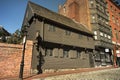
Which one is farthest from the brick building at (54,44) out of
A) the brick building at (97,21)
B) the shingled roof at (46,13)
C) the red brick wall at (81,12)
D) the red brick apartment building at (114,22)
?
the red brick apartment building at (114,22)

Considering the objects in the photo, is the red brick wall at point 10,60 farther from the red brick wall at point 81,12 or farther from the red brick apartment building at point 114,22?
the red brick apartment building at point 114,22

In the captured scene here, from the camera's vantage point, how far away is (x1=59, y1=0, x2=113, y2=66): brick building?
25.2m

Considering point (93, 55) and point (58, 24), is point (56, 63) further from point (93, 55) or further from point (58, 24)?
point (93, 55)

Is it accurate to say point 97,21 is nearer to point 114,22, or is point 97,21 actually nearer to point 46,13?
point 114,22

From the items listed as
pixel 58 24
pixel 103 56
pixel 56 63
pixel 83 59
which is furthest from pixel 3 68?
pixel 103 56

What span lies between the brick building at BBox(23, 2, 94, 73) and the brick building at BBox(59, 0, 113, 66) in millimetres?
3180

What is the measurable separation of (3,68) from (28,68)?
8.74 feet

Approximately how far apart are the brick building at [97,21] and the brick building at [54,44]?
3180mm

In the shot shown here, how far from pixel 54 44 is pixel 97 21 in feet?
44.0

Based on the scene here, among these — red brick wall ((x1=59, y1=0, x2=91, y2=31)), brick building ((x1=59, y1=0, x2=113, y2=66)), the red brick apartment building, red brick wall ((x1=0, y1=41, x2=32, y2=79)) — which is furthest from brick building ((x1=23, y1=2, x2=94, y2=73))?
the red brick apartment building

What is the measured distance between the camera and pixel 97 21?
84.5 feet

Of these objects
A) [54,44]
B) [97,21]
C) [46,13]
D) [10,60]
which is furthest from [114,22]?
[10,60]

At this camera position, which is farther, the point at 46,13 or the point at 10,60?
the point at 46,13

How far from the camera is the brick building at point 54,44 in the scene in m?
15.2
